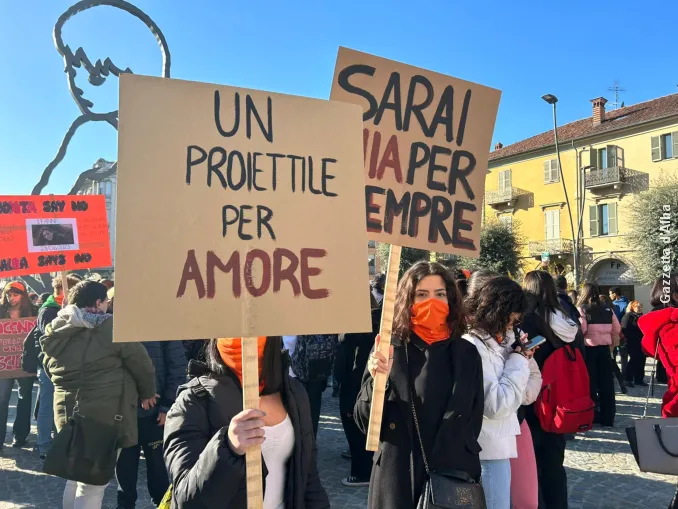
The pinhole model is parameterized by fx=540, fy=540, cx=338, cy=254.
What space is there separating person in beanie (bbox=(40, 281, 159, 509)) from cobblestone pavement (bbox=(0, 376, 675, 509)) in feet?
3.68

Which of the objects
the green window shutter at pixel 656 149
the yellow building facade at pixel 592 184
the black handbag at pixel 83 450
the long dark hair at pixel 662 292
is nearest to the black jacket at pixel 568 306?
the long dark hair at pixel 662 292

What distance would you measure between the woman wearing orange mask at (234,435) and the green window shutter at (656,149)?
32.0 meters

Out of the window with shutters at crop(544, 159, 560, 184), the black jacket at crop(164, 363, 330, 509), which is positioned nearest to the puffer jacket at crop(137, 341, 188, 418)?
the black jacket at crop(164, 363, 330, 509)

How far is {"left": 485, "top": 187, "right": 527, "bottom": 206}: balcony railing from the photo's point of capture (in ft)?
113

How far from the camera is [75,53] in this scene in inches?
467

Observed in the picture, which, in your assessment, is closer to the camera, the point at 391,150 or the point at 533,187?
the point at 391,150

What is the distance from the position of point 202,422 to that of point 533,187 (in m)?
34.9

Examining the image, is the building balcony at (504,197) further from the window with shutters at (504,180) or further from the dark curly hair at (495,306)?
the dark curly hair at (495,306)

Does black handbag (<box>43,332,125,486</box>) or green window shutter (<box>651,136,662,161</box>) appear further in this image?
green window shutter (<box>651,136,662,161</box>)

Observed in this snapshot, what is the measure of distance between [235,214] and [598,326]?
20.5ft

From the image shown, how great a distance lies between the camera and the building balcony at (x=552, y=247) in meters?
31.6

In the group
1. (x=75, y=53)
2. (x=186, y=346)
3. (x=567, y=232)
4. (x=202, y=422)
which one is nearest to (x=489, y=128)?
(x=202, y=422)

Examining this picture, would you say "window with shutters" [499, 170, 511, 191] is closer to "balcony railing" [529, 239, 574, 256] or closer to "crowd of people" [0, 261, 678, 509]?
"balcony railing" [529, 239, 574, 256]

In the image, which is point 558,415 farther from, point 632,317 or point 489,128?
point 632,317
